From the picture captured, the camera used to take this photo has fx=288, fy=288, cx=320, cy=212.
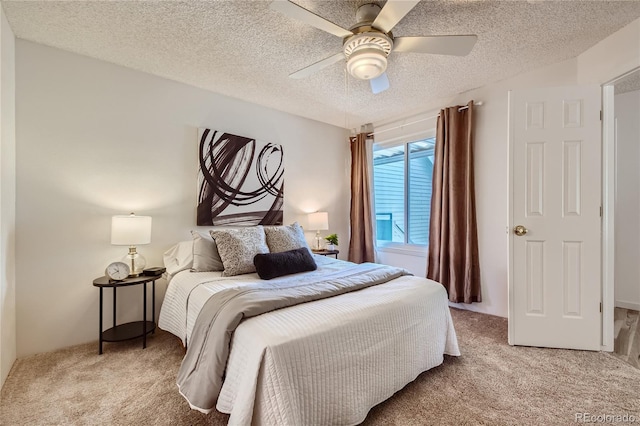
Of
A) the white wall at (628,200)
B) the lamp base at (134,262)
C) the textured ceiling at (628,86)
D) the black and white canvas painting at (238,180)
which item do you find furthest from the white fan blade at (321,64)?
the white wall at (628,200)

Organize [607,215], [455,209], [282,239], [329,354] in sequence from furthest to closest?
[455,209] → [282,239] → [607,215] → [329,354]

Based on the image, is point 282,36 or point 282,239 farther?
point 282,239

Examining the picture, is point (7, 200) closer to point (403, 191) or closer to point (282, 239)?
point (282, 239)

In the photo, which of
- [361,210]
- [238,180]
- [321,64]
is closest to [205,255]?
[238,180]

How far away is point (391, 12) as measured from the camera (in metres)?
1.61

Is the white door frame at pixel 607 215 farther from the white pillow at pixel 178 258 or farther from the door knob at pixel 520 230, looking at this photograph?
the white pillow at pixel 178 258

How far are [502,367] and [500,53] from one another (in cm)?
252

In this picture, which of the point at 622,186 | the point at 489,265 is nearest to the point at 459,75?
the point at 489,265

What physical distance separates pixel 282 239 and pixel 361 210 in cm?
177

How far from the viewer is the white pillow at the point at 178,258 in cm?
260

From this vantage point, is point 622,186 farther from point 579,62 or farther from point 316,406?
point 316,406

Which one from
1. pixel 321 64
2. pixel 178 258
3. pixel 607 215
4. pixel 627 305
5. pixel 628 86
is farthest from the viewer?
pixel 627 305

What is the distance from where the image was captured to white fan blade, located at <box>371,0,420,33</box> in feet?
4.96

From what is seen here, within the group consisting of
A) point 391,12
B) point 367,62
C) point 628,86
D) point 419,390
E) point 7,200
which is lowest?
point 419,390
